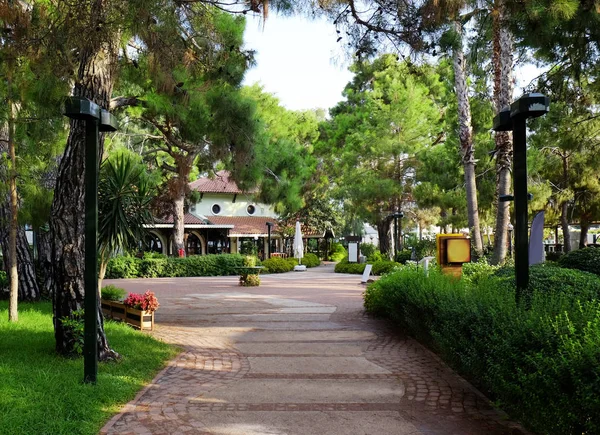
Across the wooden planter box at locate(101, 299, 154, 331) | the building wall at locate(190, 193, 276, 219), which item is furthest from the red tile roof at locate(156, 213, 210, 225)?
the wooden planter box at locate(101, 299, 154, 331)

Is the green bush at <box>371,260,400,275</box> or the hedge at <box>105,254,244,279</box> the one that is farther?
the hedge at <box>105,254,244,279</box>

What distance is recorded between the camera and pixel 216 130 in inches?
526

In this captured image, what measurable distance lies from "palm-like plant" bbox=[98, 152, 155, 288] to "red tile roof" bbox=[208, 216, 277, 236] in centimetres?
2452

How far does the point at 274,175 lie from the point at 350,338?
14541mm

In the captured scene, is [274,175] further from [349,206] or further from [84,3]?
[84,3]

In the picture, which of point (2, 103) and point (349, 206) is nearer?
point (2, 103)

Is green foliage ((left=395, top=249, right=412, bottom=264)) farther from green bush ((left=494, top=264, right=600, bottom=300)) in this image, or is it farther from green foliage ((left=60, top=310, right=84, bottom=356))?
green foliage ((left=60, top=310, right=84, bottom=356))

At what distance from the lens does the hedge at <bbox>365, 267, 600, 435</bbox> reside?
3.15 meters

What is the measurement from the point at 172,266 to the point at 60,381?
19.0m

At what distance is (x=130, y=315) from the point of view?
9102 millimetres

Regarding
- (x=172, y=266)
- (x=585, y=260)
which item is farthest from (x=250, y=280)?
(x=585, y=260)

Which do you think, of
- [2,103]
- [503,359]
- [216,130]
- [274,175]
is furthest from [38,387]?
[274,175]

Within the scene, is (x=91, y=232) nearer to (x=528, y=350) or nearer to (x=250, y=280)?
(x=528, y=350)

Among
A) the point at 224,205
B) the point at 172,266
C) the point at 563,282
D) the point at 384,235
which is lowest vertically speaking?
the point at 172,266
